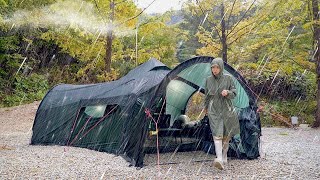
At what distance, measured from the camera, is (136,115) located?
18.0 feet

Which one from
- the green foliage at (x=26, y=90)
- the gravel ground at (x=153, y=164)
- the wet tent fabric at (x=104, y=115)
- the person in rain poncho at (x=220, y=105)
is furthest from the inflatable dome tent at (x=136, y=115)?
the green foliage at (x=26, y=90)

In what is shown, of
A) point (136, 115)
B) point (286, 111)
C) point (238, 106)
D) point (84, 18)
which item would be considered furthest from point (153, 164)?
point (286, 111)

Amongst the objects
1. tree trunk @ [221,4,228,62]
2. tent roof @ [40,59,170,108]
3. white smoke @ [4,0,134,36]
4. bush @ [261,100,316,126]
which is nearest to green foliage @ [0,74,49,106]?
white smoke @ [4,0,134,36]

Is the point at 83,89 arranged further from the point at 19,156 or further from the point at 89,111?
the point at 19,156

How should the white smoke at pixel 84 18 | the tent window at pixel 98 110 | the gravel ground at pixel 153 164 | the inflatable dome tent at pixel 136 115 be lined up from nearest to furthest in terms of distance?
1. the gravel ground at pixel 153 164
2. the inflatable dome tent at pixel 136 115
3. the tent window at pixel 98 110
4. the white smoke at pixel 84 18

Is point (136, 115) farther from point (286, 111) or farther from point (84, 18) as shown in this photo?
point (286, 111)

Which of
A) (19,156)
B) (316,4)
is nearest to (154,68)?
(19,156)

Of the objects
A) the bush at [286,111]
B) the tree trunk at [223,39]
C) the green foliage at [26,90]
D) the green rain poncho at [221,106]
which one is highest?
the tree trunk at [223,39]

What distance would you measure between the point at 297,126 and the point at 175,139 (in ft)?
19.6

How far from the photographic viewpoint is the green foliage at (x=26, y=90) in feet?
49.0

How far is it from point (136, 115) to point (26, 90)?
1199 cm

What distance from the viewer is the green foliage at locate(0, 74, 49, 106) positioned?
14.9 m

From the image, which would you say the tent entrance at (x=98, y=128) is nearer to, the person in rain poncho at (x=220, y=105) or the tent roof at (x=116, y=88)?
the tent roof at (x=116, y=88)

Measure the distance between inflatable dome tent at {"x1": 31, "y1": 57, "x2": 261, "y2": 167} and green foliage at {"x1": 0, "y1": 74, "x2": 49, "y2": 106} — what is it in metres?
7.95
